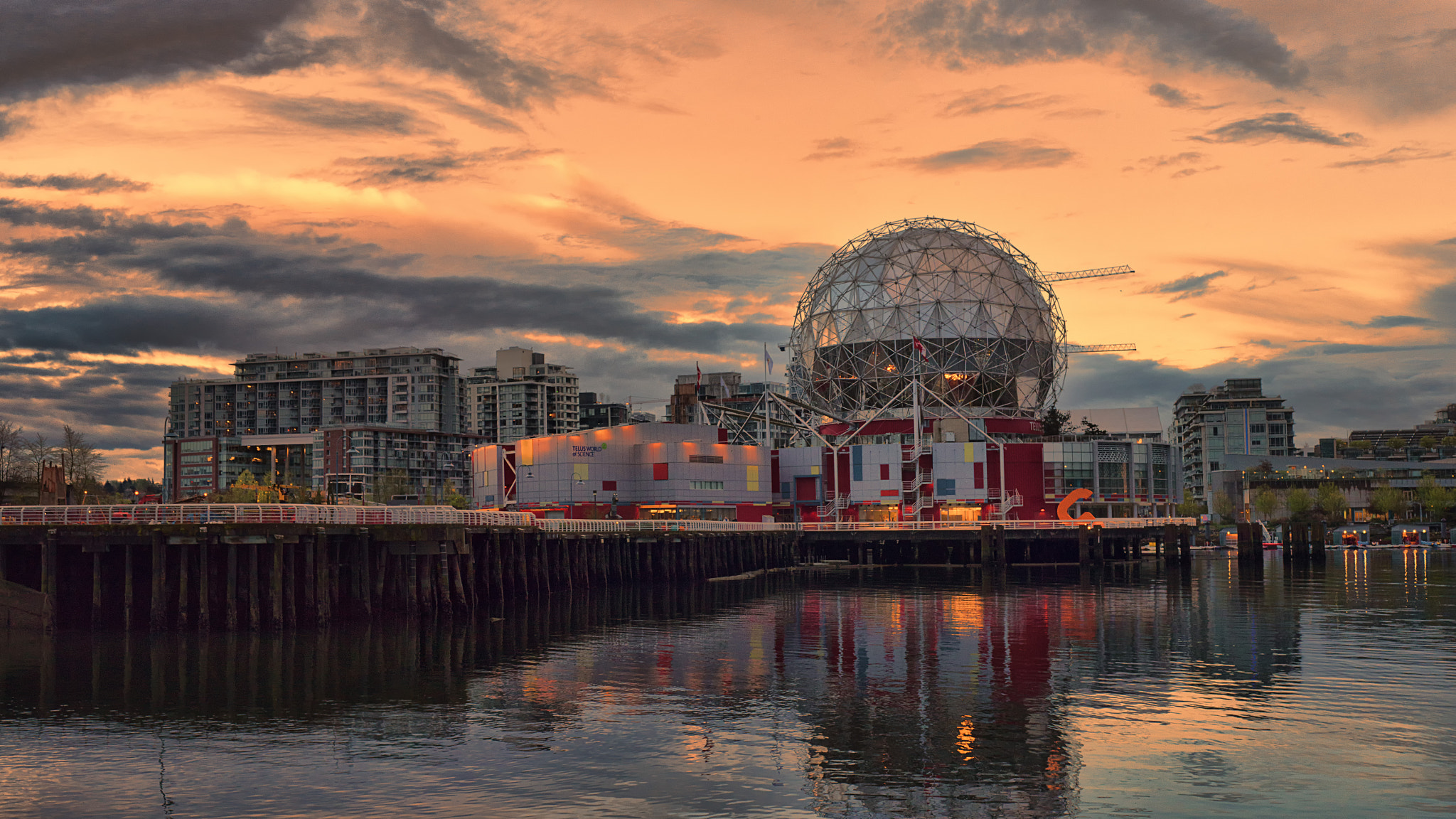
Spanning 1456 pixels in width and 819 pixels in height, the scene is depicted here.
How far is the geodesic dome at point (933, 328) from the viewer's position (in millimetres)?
139125

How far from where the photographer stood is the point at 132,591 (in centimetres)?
5572

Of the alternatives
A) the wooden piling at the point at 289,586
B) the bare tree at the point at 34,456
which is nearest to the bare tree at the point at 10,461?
the bare tree at the point at 34,456

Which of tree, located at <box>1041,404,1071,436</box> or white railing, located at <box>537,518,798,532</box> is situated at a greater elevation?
tree, located at <box>1041,404,1071,436</box>

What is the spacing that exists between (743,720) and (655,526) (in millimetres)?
63923

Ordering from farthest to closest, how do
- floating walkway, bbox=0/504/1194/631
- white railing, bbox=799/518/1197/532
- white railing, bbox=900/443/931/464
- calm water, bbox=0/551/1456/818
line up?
white railing, bbox=900/443/931/464
white railing, bbox=799/518/1197/532
floating walkway, bbox=0/504/1194/631
calm water, bbox=0/551/1456/818

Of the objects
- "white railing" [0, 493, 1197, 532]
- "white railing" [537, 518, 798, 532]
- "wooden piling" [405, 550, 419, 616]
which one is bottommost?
"wooden piling" [405, 550, 419, 616]

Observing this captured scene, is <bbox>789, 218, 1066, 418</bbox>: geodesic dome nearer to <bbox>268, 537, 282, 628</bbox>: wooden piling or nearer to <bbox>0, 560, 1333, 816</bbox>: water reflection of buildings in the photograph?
<bbox>0, 560, 1333, 816</bbox>: water reflection of buildings

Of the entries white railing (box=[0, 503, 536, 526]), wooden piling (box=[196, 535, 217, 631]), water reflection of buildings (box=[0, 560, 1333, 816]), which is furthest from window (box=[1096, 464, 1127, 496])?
wooden piling (box=[196, 535, 217, 631])

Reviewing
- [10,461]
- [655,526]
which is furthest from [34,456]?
[655,526]

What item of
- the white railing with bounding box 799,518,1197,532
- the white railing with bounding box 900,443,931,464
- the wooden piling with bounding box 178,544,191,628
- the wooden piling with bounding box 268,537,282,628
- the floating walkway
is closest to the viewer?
the floating walkway

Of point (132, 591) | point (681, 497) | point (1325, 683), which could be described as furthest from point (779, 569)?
point (1325, 683)

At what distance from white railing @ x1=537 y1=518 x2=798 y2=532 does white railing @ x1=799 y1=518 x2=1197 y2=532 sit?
6.98 meters

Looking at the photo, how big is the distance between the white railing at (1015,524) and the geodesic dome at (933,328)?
17.1 m

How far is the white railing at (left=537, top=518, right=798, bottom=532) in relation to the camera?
8519 centimetres
